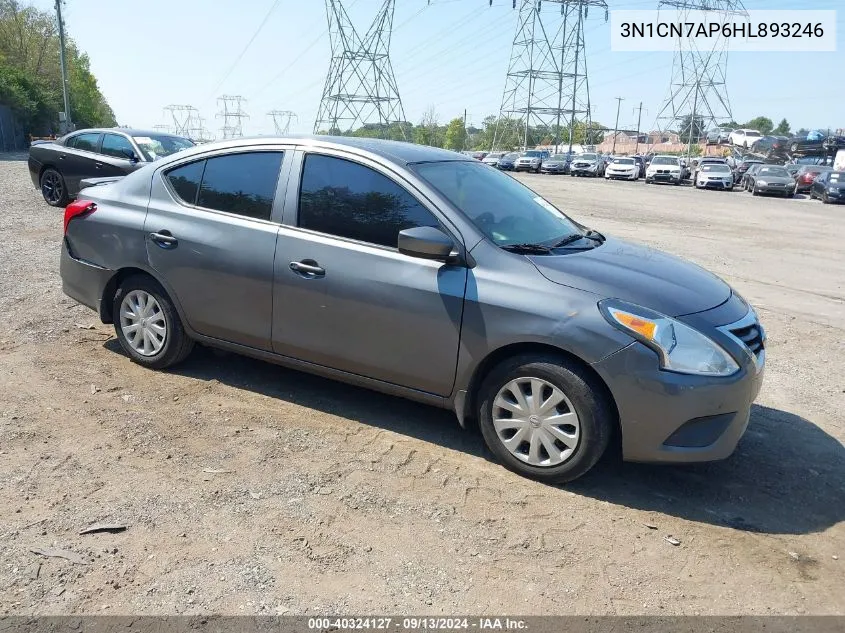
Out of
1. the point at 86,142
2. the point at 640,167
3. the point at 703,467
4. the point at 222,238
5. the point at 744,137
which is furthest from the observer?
the point at 744,137

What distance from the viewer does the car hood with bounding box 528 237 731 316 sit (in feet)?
12.3

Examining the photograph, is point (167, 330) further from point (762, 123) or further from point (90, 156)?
point (762, 123)

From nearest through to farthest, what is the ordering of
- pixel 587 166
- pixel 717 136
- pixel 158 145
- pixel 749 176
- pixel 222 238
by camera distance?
pixel 222 238 → pixel 158 145 → pixel 749 176 → pixel 587 166 → pixel 717 136

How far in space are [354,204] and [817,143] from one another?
50484mm

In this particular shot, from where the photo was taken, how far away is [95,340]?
5977 millimetres

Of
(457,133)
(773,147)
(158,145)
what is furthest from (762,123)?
(158,145)

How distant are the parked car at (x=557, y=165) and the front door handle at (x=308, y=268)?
5046cm

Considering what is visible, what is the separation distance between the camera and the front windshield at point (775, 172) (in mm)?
32969

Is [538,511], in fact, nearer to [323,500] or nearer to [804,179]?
[323,500]

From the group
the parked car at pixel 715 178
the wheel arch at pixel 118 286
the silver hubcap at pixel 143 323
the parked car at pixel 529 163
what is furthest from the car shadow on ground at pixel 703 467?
the parked car at pixel 529 163

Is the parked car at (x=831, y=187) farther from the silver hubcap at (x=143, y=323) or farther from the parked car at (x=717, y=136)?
the parked car at (x=717, y=136)

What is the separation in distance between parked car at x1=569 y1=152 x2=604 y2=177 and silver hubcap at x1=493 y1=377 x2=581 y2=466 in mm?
48311

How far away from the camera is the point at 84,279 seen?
538 centimetres

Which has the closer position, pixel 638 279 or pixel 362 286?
pixel 638 279
